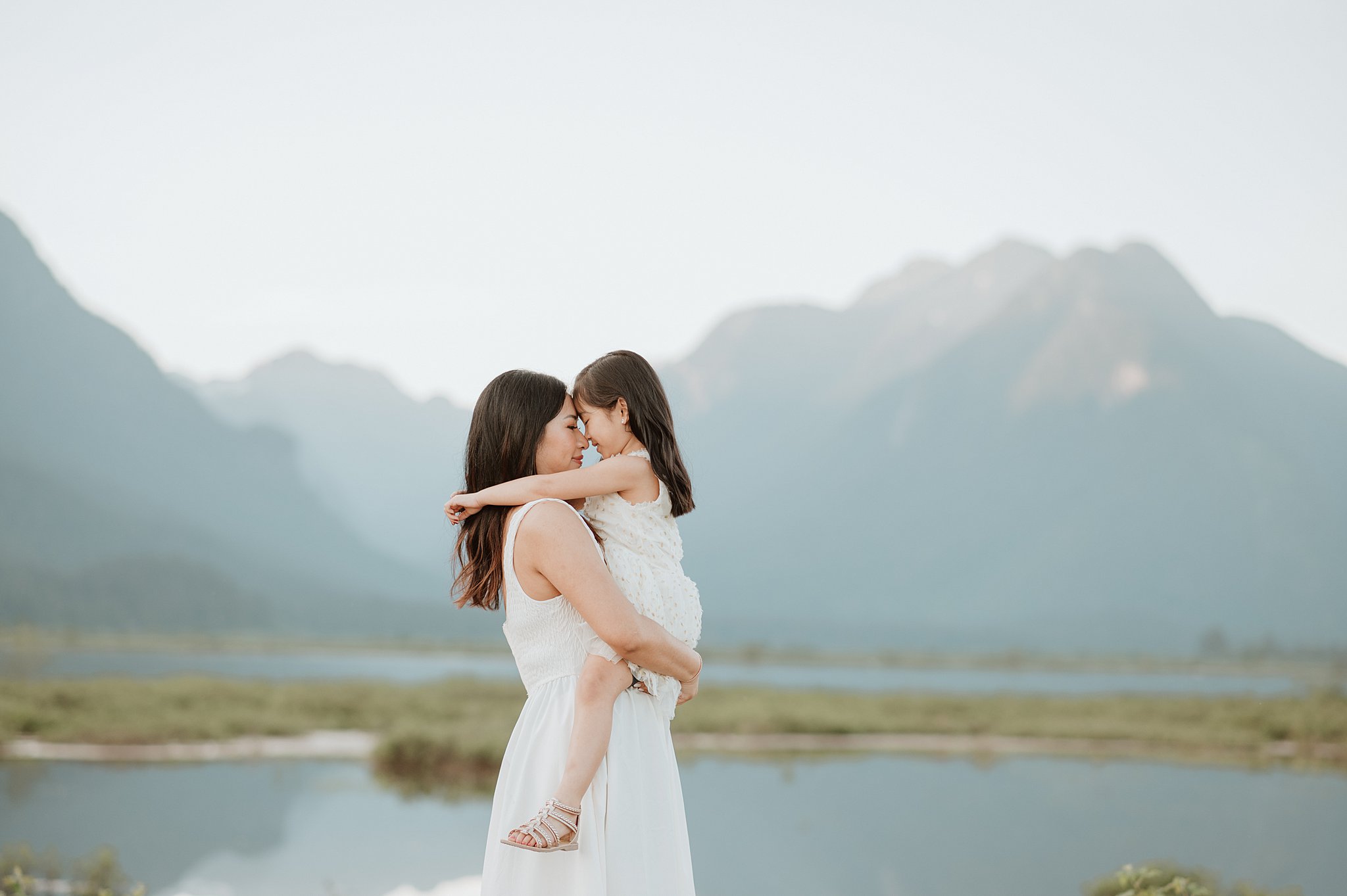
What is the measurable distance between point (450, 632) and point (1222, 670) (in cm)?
5075

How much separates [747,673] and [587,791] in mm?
44412

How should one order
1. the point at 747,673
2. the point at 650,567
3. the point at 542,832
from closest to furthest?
1. the point at 542,832
2. the point at 650,567
3. the point at 747,673

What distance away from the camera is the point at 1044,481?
110m

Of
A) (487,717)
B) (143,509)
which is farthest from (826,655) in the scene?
(143,509)

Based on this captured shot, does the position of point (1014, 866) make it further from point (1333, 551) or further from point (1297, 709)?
point (1333, 551)

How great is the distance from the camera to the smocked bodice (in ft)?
7.07

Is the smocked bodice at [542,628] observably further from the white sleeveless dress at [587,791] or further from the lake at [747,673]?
the lake at [747,673]

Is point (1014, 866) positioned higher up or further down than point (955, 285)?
further down

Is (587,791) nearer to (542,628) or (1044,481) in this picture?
(542,628)

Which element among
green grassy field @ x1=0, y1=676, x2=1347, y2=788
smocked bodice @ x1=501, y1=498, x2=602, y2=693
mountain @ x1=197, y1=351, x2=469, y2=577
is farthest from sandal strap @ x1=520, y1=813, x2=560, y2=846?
mountain @ x1=197, y1=351, x2=469, y2=577

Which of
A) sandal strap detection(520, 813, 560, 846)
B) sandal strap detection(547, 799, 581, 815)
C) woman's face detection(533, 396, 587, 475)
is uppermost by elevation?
woman's face detection(533, 396, 587, 475)

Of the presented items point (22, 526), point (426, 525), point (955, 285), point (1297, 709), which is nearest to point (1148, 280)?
point (955, 285)

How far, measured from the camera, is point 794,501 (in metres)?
122

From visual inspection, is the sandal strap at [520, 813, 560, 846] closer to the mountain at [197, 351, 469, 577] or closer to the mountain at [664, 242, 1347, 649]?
the mountain at [664, 242, 1347, 649]
